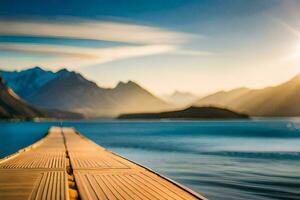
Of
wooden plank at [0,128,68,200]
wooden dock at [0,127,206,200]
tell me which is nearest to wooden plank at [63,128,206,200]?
wooden dock at [0,127,206,200]

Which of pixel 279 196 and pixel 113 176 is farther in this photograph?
pixel 279 196

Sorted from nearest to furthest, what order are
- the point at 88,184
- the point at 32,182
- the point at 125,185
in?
the point at 125,185
the point at 88,184
the point at 32,182

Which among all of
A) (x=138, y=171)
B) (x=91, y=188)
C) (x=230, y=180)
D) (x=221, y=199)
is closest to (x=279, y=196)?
(x=221, y=199)

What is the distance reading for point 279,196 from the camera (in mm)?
24125

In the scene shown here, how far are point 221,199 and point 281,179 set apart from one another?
902cm

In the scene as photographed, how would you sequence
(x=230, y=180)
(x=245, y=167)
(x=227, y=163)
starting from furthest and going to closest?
1. (x=227, y=163)
2. (x=245, y=167)
3. (x=230, y=180)

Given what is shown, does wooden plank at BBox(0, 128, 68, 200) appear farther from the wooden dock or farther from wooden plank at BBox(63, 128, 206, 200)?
wooden plank at BBox(63, 128, 206, 200)

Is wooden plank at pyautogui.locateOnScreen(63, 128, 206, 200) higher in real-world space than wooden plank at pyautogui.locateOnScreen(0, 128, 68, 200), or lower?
higher

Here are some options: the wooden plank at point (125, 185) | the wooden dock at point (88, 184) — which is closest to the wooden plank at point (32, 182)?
the wooden dock at point (88, 184)

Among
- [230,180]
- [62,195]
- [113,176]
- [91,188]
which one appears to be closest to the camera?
[62,195]

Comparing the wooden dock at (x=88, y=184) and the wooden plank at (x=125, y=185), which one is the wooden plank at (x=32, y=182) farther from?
the wooden plank at (x=125, y=185)

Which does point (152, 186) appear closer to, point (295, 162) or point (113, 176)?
point (113, 176)

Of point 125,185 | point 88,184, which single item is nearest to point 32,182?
point 88,184

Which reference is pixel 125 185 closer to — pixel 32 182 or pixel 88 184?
pixel 88 184
